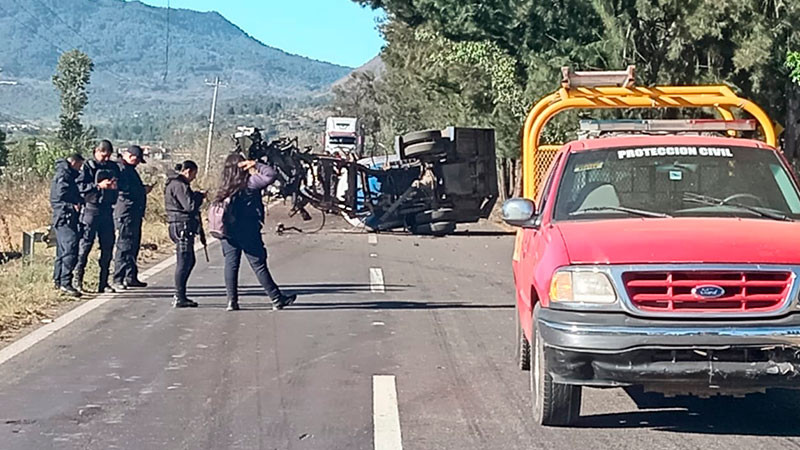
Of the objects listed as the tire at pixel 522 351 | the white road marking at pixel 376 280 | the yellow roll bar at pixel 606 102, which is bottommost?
the white road marking at pixel 376 280

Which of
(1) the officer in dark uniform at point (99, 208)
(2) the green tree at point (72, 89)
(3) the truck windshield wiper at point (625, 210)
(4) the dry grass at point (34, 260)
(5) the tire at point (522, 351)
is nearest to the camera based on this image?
(3) the truck windshield wiper at point (625, 210)

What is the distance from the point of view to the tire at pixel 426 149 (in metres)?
27.0

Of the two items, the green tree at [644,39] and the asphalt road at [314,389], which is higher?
the green tree at [644,39]

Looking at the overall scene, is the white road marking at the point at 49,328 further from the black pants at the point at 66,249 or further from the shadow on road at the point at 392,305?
the shadow on road at the point at 392,305

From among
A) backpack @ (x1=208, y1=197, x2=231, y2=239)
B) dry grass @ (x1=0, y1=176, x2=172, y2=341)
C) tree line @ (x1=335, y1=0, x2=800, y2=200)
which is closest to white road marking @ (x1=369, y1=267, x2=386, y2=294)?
backpack @ (x1=208, y1=197, x2=231, y2=239)

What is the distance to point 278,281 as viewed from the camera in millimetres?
16703

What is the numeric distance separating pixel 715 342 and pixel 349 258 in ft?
48.1

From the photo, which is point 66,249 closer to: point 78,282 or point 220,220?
point 78,282

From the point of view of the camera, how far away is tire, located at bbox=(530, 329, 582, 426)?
7184 millimetres

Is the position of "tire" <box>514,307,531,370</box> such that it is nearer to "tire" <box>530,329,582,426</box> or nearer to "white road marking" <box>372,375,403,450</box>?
"white road marking" <box>372,375,403,450</box>

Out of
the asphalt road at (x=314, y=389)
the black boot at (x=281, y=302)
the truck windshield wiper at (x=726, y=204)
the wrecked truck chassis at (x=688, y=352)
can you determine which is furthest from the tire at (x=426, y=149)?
the wrecked truck chassis at (x=688, y=352)

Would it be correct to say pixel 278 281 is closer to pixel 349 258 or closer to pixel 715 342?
pixel 349 258

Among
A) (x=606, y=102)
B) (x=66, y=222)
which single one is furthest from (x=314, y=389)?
(x=66, y=222)

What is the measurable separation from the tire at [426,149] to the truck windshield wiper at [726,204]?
19.3 m
